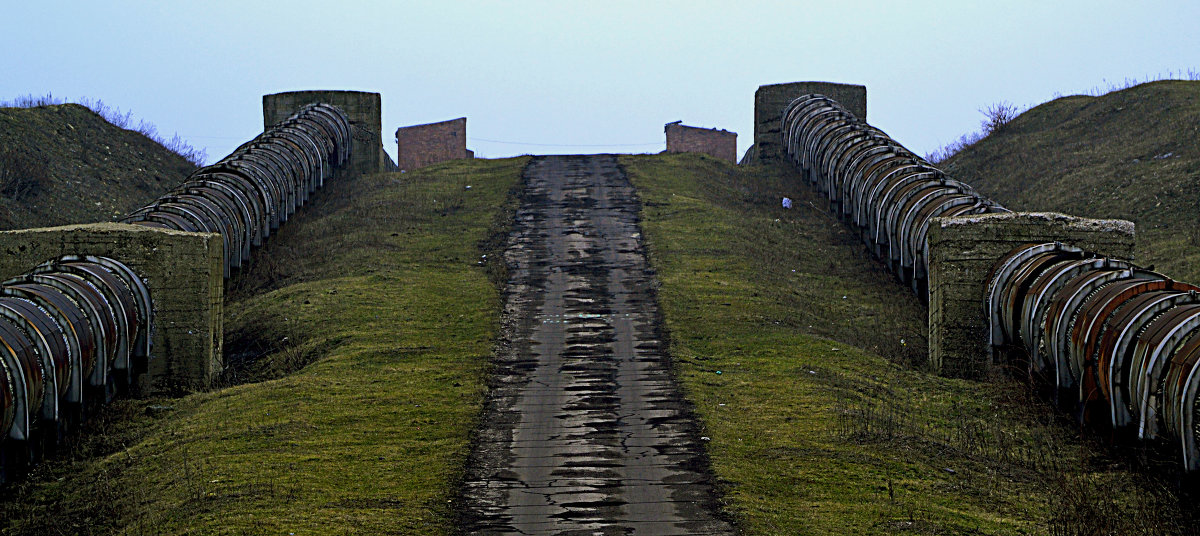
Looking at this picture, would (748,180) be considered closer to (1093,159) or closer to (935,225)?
(1093,159)

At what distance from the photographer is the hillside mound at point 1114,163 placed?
95.7 ft

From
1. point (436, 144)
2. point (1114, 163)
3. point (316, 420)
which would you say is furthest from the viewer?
point (436, 144)

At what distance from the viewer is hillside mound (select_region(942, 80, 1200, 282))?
29.2m

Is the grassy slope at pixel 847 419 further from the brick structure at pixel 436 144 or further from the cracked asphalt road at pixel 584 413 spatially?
the brick structure at pixel 436 144

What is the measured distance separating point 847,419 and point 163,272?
33.7 feet

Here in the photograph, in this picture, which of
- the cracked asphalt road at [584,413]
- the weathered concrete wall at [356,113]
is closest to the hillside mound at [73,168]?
the weathered concrete wall at [356,113]

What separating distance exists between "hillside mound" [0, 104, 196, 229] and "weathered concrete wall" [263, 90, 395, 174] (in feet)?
10.2

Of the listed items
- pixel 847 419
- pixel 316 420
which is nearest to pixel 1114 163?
pixel 847 419

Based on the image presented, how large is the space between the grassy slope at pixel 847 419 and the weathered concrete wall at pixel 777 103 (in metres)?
12.8

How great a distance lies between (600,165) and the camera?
135 ft

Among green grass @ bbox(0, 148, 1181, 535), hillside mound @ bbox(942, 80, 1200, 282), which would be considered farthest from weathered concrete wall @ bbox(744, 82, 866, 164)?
green grass @ bbox(0, 148, 1181, 535)

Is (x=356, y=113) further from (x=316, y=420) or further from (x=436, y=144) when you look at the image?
(x=316, y=420)

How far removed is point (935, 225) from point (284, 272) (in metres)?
13.2

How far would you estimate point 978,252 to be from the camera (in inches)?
805
